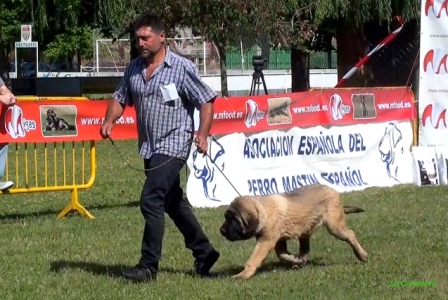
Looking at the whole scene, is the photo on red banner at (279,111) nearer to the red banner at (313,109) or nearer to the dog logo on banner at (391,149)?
the red banner at (313,109)

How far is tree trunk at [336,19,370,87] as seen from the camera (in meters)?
27.5

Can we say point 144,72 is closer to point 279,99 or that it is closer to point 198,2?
point 279,99

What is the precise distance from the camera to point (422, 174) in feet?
46.7

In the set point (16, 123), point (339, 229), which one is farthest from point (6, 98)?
point (339, 229)

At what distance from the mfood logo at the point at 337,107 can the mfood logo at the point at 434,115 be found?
116cm

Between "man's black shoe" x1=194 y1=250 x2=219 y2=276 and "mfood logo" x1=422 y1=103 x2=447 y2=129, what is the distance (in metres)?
7.09

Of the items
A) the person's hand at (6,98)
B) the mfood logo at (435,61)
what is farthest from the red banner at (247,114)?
the mfood logo at (435,61)

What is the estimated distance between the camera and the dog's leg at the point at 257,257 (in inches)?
302

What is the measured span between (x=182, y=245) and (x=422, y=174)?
5682mm

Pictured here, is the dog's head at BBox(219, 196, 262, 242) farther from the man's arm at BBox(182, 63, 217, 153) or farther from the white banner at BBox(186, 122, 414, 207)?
the white banner at BBox(186, 122, 414, 207)

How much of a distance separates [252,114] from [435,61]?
3.08m

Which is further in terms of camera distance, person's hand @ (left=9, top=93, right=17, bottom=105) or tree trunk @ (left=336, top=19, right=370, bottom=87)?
tree trunk @ (left=336, top=19, right=370, bottom=87)

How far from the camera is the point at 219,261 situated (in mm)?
8750

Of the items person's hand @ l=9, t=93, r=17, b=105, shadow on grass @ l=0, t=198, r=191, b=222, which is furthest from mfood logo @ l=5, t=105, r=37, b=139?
shadow on grass @ l=0, t=198, r=191, b=222
